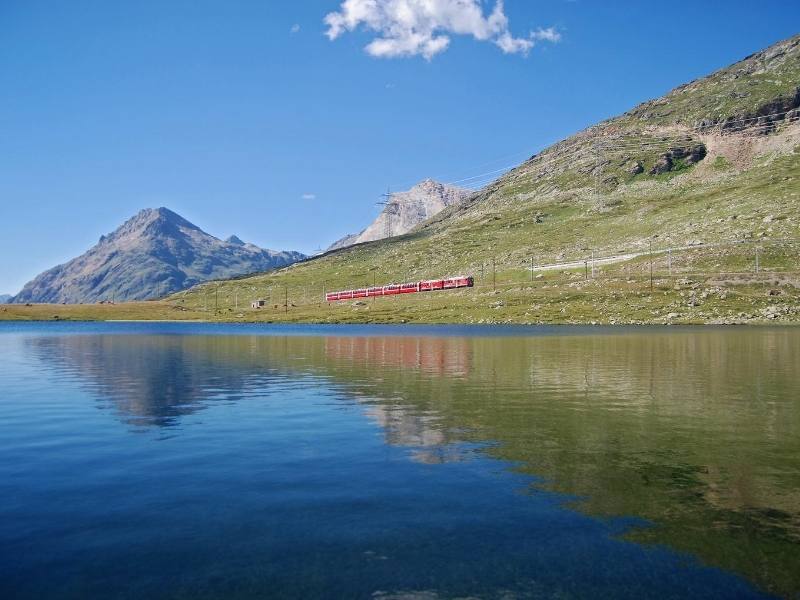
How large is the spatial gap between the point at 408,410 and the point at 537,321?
13519 centimetres

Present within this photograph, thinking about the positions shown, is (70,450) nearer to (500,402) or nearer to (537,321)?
(500,402)


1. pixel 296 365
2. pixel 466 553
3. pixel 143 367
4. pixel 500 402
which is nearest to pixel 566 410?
pixel 500 402

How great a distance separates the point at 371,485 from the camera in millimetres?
18500

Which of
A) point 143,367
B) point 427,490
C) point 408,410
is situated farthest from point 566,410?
point 143,367

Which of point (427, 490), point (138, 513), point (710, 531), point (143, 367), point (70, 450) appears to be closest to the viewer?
point (710, 531)

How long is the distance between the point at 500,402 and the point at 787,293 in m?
152

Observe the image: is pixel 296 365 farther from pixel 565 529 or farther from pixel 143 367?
pixel 565 529

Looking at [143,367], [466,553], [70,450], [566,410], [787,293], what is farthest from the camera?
[787,293]

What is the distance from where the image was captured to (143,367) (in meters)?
57.8

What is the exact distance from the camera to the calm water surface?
40.7 feet

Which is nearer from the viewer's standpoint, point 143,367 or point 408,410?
point 408,410

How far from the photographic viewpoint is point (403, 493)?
694 inches

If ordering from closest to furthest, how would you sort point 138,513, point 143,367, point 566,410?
point 138,513 < point 566,410 < point 143,367

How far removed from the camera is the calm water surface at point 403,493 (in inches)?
488
